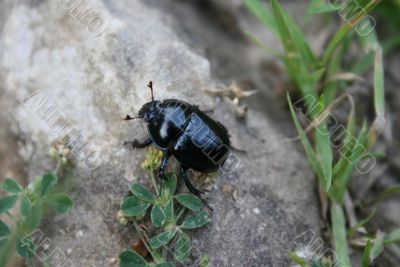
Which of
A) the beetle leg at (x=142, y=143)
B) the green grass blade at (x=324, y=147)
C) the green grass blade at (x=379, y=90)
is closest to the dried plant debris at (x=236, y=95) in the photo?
the green grass blade at (x=324, y=147)

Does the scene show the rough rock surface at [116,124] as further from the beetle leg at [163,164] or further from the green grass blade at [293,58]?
the green grass blade at [293,58]

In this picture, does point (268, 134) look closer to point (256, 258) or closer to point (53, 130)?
point (256, 258)

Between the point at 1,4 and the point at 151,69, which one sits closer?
the point at 151,69

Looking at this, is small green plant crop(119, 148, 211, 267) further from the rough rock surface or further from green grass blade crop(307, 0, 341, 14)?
green grass blade crop(307, 0, 341, 14)

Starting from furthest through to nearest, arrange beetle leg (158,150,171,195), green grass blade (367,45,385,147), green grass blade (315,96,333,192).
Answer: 1. green grass blade (367,45,385,147)
2. green grass blade (315,96,333,192)
3. beetle leg (158,150,171,195)

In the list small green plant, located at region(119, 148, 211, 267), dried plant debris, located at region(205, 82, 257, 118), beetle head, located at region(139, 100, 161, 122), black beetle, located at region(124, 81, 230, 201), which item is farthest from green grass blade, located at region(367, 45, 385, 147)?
beetle head, located at region(139, 100, 161, 122)

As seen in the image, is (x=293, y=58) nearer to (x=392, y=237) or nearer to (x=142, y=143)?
(x=142, y=143)

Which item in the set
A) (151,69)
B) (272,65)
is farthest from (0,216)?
(272,65)

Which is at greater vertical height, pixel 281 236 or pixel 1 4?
pixel 1 4
